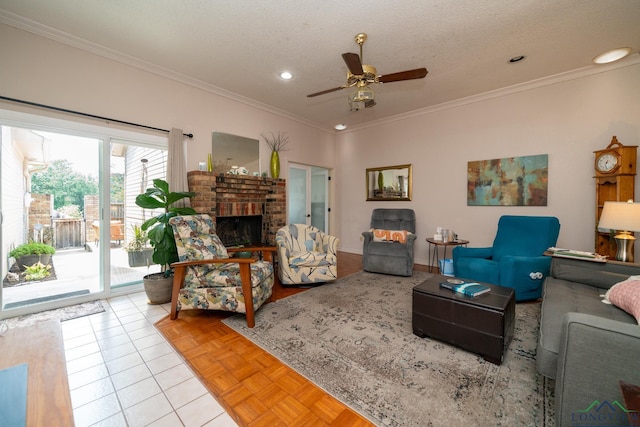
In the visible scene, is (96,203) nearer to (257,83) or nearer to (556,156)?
(257,83)

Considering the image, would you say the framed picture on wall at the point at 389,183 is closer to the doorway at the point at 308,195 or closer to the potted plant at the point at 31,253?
the doorway at the point at 308,195

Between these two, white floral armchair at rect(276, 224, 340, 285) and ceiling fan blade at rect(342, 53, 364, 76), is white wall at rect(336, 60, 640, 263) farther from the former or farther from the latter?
ceiling fan blade at rect(342, 53, 364, 76)

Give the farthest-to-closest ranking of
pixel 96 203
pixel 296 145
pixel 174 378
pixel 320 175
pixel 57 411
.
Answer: pixel 320 175, pixel 296 145, pixel 96 203, pixel 174 378, pixel 57 411

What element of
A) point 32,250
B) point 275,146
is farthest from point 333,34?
point 32,250

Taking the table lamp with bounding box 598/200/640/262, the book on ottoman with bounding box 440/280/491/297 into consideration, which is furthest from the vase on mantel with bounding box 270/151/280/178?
the table lamp with bounding box 598/200/640/262

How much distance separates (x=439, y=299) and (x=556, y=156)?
10.3 feet

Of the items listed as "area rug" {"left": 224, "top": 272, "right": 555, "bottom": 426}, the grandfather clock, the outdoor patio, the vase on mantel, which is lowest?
"area rug" {"left": 224, "top": 272, "right": 555, "bottom": 426}

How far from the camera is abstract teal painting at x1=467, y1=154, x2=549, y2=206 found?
3.64 metres

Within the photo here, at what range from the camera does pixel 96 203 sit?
3.06 meters

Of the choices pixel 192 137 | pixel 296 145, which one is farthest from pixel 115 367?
pixel 296 145

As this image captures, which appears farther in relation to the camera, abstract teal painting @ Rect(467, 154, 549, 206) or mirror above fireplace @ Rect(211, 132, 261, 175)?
mirror above fireplace @ Rect(211, 132, 261, 175)

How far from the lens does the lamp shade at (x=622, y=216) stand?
2156mm

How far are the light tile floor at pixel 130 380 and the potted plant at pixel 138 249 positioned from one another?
98 centimetres

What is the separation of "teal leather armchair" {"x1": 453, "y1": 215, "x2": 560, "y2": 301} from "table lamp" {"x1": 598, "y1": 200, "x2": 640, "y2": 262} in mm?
557
